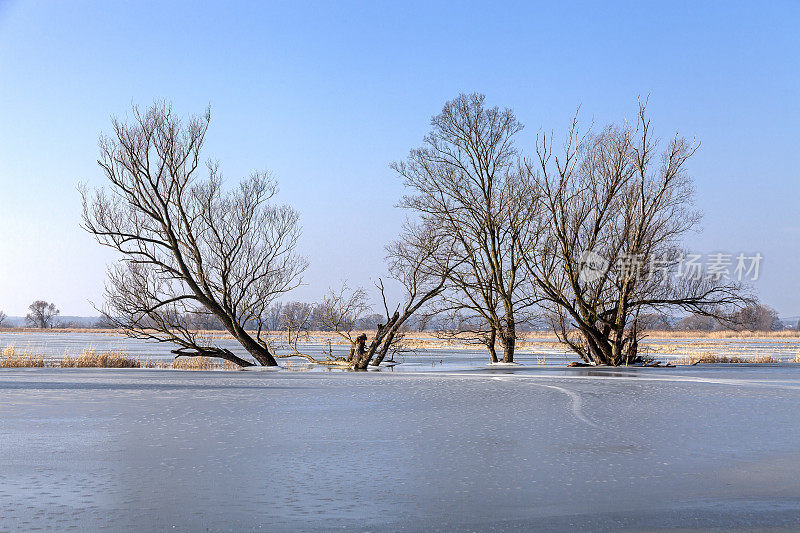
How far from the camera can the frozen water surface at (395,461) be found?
5.48 m

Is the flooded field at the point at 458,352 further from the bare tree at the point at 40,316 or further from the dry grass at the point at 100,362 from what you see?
the bare tree at the point at 40,316

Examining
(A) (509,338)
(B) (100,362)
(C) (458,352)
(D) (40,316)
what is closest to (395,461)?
(B) (100,362)

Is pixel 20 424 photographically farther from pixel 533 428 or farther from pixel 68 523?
pixel 533 428

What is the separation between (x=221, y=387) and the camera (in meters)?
16.8

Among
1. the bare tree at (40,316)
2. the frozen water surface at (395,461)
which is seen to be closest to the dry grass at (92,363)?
the frozen water surface at (395,461)

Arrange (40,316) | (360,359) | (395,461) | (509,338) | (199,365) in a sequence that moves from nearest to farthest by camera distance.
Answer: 1. (395,461)
2. (199,365)
3. (360,359)
4. (509,338)
5. (40,316)

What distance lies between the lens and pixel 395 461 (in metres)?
7.73

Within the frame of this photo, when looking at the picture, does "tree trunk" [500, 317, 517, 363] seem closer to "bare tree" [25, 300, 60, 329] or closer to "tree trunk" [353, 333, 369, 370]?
"tree trunk" [353, 333, 369, 370]

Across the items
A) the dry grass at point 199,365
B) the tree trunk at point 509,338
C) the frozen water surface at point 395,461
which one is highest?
the tree trunk at point 509,338

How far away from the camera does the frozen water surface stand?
548 cm

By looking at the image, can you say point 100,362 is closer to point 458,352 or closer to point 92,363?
point 92,363

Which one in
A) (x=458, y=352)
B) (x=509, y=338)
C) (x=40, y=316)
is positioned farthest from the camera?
(x=40, y=316)

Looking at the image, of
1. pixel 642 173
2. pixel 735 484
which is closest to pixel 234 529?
pixel 735 484

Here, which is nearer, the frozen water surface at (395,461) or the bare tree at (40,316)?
the frozen water surface at (395,461)
